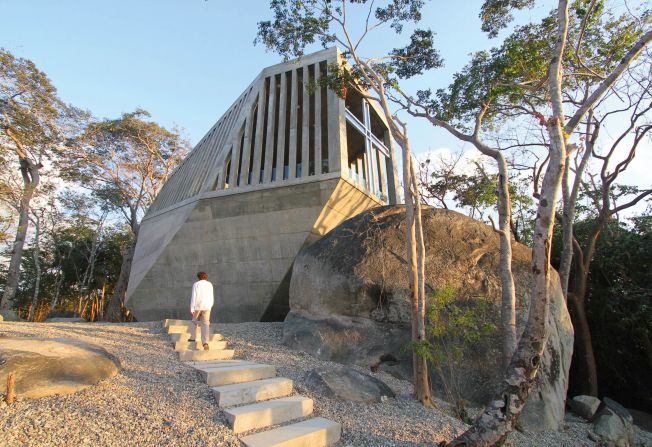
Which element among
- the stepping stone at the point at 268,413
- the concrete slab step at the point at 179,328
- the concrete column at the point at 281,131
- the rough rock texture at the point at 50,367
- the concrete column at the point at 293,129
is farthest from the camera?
the concrete column at the point at 281,131

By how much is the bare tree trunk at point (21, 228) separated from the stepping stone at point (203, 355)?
53.2ft

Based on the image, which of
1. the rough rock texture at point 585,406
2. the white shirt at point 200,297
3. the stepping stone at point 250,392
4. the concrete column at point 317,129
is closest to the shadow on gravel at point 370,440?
the stepping stone at point 250,392

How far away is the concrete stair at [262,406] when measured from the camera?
12.4ft

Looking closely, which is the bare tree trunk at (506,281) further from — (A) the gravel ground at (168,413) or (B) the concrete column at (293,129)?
(B) the concrete column at (293,129)

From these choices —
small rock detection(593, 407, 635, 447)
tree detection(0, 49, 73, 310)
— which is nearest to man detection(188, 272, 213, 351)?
small rock detection(593, 407, 635, 447)

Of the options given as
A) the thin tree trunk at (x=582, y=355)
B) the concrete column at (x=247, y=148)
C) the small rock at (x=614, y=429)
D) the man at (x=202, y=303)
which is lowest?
the small rock at (x=614, y=429)

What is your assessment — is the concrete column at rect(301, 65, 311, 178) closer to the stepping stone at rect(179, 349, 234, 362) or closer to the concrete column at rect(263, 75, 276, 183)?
the concrete column at rect(263, 75, 276, 183)

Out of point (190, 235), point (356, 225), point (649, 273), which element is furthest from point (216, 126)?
point (649, 273)

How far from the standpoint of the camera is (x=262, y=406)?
429cm

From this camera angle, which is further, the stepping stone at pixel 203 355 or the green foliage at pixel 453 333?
the stepping stone at pixel 203 355

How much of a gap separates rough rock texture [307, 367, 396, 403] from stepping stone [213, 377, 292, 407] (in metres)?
0.50

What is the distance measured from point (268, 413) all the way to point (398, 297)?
392 cm

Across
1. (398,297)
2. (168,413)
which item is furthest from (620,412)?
(168,413)

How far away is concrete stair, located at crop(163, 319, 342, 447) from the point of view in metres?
3.78
